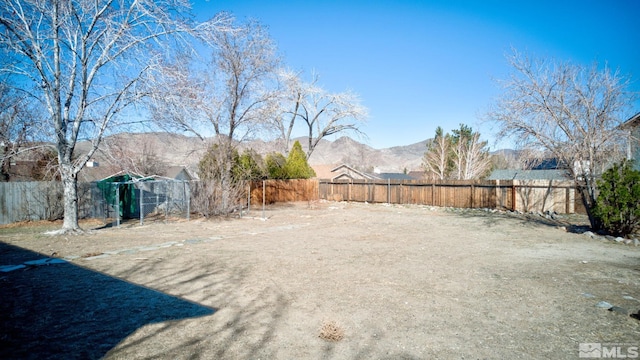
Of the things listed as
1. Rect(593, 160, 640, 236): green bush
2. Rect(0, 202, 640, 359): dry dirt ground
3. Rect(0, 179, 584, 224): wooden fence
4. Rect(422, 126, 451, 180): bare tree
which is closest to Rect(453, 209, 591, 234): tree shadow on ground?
Rect(0, 179, 584, 224): wooden fence

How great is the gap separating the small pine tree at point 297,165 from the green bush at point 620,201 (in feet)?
62.6

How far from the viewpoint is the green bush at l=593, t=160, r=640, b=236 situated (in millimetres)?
9000

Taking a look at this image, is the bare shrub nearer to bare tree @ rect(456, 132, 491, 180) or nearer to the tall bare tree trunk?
the tall bare tree trunk

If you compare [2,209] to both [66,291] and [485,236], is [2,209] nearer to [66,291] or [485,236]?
[66,291]

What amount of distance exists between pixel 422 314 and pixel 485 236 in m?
7.23

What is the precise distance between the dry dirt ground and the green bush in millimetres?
930

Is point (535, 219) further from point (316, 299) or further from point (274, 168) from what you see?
point (274, 168)

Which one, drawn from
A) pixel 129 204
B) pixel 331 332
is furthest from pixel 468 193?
pixel 129 204

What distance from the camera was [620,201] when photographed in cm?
915

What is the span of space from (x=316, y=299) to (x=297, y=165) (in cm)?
2146

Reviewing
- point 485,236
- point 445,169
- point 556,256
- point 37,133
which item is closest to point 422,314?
point 556,256

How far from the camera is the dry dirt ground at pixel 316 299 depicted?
3.30m

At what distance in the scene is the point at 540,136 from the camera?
36.3 feet

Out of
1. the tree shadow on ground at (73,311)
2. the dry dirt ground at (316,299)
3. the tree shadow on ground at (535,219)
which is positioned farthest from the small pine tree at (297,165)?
the tree shadow on ground at (73,311)
